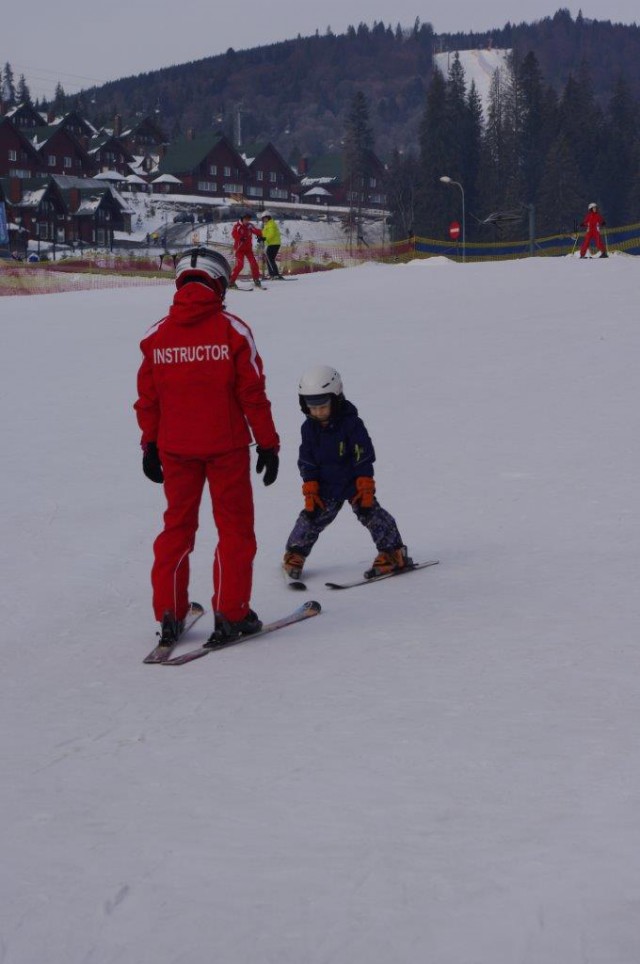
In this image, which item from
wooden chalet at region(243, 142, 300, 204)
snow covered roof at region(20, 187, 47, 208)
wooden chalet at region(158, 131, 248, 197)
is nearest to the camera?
snow covered roof at region(20, 187, 47, 208)

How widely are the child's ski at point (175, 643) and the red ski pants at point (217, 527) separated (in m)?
0.18

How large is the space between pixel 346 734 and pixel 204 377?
192 centimetres

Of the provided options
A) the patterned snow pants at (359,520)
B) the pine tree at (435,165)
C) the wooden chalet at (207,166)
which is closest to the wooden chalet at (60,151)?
the wooden chalet at (207,166)

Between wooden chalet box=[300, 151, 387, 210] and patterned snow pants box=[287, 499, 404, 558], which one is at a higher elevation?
wooden chalet box=[300, 151, 387, 210]

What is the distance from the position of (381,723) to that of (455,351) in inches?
438

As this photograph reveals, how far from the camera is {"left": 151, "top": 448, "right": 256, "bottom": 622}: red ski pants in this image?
4.83 m

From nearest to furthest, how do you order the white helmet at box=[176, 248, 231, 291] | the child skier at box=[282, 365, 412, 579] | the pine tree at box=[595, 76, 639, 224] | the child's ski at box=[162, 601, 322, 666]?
the child's ski at box=[162, 601, 322, 666] → the white helmet at box=[176, 248, 231, 291] → the child skier at box=[282, 365, 412, 579] → the pine tree at box=[595, 76, 639, 224]

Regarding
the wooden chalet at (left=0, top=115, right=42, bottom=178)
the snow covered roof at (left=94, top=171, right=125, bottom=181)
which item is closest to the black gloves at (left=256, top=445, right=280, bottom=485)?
the wooden chalet at (left=0, top=115, right=42, bottom=178)

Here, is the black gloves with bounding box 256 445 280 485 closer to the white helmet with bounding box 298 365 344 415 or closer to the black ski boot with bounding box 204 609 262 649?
the black ski boot with bounding box 204 609 262 649

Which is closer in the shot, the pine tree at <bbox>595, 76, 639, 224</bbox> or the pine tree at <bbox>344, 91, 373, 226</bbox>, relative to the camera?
the pine tree at <bbox>595, 76, 639, 224</bbox>

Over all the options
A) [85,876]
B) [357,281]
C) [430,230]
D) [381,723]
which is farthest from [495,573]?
[430,230]

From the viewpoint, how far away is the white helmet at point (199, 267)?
15.6 feet

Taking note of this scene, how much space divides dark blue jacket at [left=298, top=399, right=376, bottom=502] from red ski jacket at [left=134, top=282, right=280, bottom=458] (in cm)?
128

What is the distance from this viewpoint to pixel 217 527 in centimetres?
486
